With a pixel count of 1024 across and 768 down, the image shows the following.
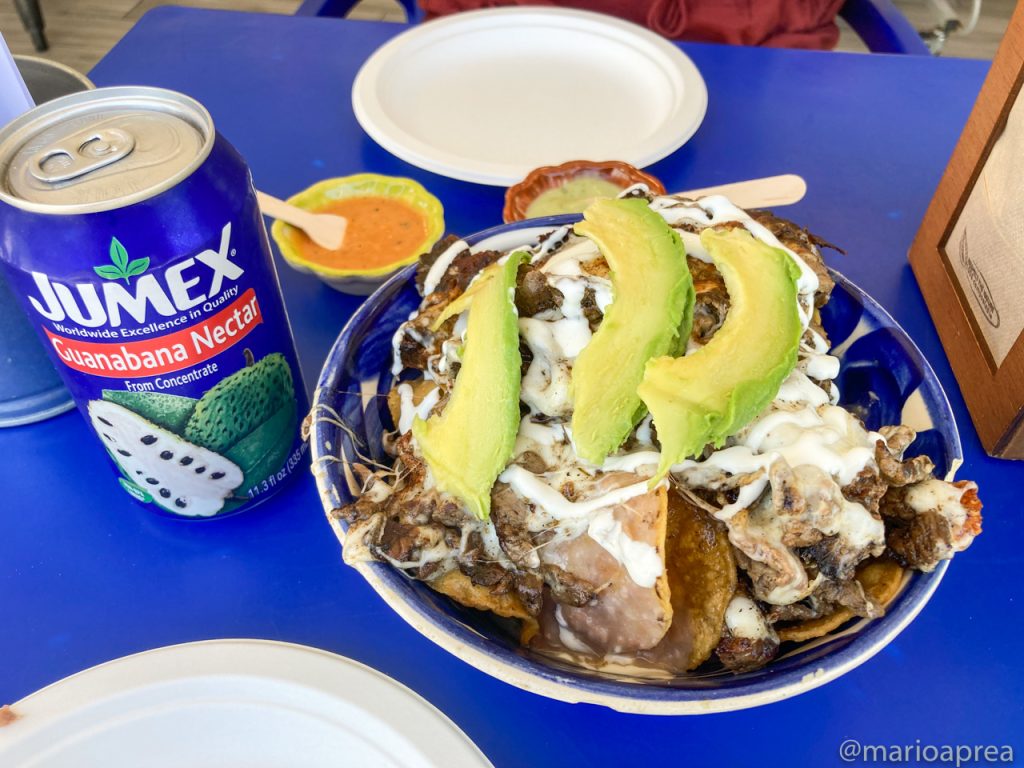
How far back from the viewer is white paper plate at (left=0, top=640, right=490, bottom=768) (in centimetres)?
79

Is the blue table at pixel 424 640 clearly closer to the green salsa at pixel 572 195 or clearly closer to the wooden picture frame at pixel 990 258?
the wooden picture frame at pixel 990 258

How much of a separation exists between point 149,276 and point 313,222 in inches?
21.8

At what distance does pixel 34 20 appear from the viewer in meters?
3.62

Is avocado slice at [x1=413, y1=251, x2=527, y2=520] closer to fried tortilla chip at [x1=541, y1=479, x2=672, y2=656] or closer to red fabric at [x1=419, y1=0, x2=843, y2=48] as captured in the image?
fried tortilla chip at [x1=541, y1=479, x2=672, y2=656]

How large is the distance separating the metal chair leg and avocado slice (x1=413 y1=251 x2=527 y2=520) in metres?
3.85

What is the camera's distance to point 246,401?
0.89m

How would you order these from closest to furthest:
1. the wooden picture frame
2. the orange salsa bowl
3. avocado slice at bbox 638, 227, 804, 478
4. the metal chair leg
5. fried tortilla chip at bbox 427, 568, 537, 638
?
avocado slice at bbox 638, 227, 804, 478 < fried tortilla chip at bbox 427, 568, 537, 638 < the wooden picture frame < the orange salsa bowl < the metal chair leg

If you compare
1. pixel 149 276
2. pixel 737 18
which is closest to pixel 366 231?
pixel 149 276

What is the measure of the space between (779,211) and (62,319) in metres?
1.18

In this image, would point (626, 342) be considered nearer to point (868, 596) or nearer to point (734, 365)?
point (734, 365)

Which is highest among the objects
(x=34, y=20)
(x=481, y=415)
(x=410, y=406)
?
(x=481, y=415)

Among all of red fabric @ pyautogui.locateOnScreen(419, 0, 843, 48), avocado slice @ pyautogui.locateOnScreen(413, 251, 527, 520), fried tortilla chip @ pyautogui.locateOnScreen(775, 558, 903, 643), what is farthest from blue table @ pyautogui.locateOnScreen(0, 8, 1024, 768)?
red fabric @ pyautogui.locateOnScreen(419, 0, 843, 48)

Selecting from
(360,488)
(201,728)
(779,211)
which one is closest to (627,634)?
(360,488)

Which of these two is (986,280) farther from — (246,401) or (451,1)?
(451,1)
